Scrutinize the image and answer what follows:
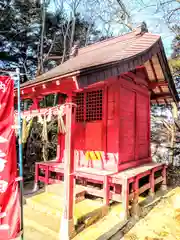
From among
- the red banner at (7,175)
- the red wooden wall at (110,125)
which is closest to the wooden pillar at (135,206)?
the red wooden wall at (110,125)

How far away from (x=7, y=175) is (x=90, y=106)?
12.3ft

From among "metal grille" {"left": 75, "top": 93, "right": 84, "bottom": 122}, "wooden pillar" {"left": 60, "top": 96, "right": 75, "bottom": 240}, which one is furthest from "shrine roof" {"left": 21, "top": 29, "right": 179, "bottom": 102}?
"metal grille" {"left": 75, "top": 93, "right": 84, "bottom": 122}

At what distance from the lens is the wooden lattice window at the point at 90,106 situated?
19.6ft

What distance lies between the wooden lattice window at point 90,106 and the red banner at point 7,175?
3.42 m

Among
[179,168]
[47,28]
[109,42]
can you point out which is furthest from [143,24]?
[47,28]

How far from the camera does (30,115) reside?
4582 mm

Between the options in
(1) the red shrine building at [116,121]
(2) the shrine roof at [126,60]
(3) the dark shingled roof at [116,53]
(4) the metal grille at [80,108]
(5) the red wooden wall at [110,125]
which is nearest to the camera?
(2) the shrine roof at [126,60]

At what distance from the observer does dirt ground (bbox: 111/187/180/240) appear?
4.20 m

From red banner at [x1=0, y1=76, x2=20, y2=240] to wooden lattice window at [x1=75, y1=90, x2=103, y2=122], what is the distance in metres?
3.42

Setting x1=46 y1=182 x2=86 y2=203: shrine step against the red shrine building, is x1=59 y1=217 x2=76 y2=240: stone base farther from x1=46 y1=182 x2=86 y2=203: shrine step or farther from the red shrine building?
x1=46 y1=182 x2=86 y2=203: shrine step

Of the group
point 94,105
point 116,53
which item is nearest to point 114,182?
point 94,105

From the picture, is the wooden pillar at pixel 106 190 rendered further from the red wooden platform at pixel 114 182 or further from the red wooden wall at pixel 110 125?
the red wooden wall at pixel 110 125

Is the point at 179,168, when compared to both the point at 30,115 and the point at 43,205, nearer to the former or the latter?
the point at 43,205

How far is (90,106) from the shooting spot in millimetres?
6117
